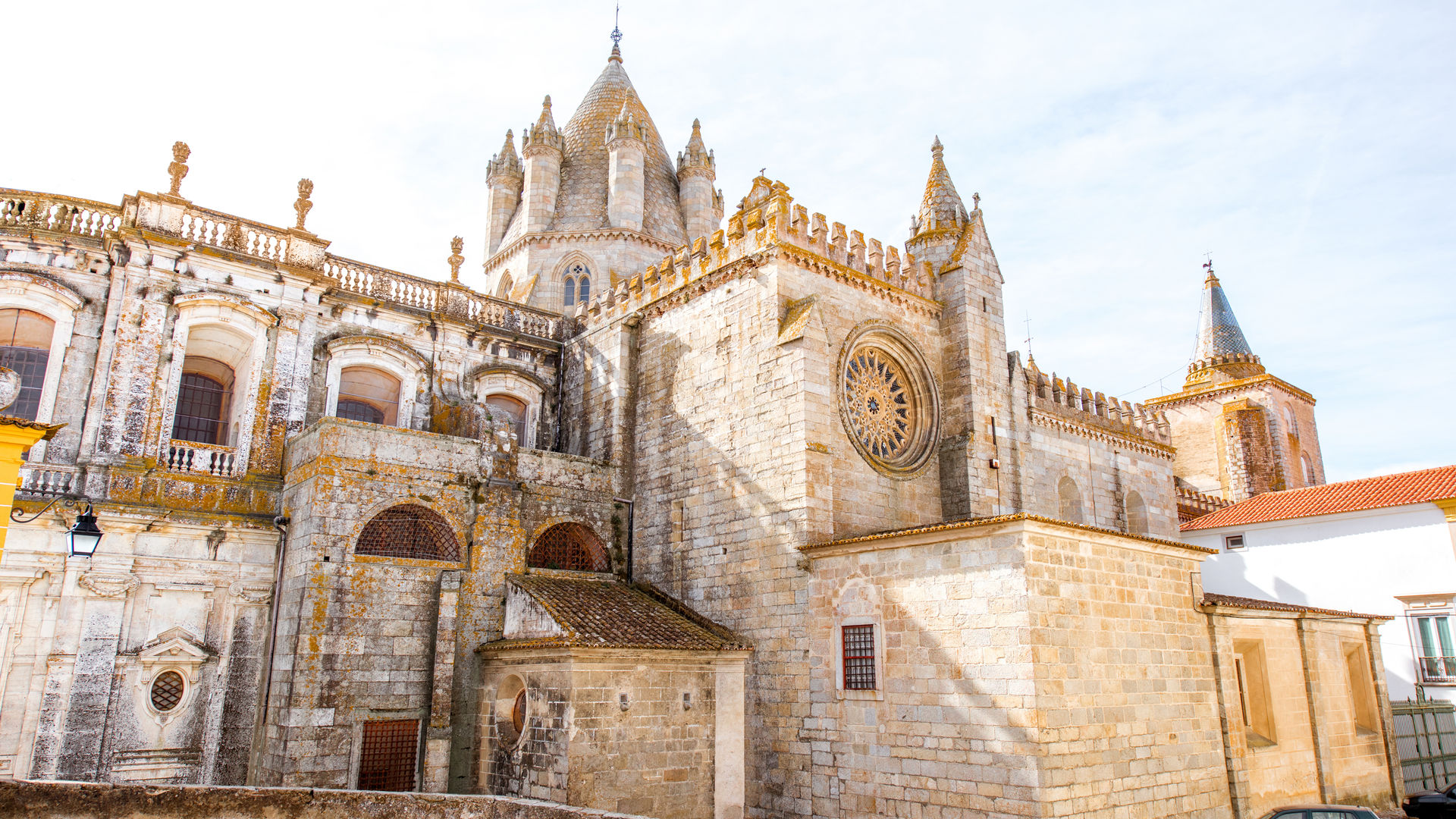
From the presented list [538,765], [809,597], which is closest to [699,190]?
[809,597]

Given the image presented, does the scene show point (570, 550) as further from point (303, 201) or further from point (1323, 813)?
point (1323, 813)

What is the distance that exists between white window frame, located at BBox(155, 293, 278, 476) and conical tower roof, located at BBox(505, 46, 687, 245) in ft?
33.8

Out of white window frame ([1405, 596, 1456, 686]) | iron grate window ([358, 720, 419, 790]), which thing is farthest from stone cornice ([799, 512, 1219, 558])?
white window frame ([1405, 596, 1456, 686])

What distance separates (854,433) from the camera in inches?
680

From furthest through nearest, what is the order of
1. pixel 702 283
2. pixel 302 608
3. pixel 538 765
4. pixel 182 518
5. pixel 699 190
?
pixel 699 190 → pixel 702 283 → pixel 182 518 → pixel 302 608 → pixel 538 765

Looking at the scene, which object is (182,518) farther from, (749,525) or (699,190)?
(699,190)

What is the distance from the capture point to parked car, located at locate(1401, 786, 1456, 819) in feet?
55.5

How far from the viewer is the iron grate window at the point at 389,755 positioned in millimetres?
15133

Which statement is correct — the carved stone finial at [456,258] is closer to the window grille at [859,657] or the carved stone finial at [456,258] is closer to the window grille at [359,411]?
the window grille at [359,411]

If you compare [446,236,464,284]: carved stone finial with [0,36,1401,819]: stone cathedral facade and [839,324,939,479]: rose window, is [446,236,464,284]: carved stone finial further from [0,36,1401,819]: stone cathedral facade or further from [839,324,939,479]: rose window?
[839,324,939,479]: rose window

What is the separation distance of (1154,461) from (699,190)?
1538 centimetres

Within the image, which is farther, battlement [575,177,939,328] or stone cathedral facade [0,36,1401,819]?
battlement [575,177,939,328]

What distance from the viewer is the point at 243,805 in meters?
8.74

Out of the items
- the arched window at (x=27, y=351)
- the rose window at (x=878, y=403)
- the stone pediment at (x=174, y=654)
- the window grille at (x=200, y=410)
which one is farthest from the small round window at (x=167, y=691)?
the rose window at (x=878, y=403)
